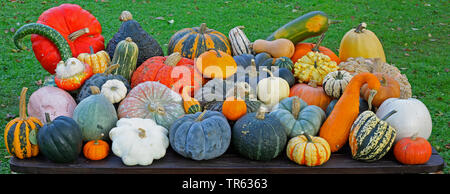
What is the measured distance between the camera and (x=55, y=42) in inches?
168

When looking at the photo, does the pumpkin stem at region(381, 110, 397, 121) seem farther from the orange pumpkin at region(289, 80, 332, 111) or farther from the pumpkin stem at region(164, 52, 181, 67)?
the pumpkin stem at region(164, 52, 181, 67)

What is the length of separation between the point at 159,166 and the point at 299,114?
1238 millimetres

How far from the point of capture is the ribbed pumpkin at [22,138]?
299cm

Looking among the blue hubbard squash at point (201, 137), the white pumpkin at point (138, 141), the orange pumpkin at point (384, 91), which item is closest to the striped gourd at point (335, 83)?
Result: the orange pumpkin at point (384, 91)

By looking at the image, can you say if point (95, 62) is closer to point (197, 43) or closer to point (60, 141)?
point (197, 43)

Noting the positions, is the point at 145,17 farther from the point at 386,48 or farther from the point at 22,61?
the point at 386,48

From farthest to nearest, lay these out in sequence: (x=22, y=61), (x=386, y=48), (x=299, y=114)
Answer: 1. (x=386, y=48)
2. (x=22, y=61)
3. (x=299, y=114)

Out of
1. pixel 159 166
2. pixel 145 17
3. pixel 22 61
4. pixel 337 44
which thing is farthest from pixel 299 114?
pixel 145 17

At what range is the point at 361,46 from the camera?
468 cm

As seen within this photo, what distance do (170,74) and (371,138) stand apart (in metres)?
1.98

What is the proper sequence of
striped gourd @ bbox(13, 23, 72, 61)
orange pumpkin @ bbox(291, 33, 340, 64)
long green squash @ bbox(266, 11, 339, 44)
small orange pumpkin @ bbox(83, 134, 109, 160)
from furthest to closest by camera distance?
long green squash @ bbox(266, 11, 339, 44), orange pumpkin @ bbox(291, 33, 340, 64), striped gourd @ bbox(13, 23, 72, 61), small orange pumpkin @ bbox(83, 134, 109, 160)

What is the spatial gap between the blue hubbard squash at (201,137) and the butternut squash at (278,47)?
1.68 meters

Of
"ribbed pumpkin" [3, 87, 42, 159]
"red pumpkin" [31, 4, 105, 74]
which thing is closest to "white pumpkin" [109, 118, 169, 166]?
"ribbed pumpkin" [3, 87, 42, 159]

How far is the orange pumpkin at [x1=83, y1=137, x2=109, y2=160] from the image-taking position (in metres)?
3.06
